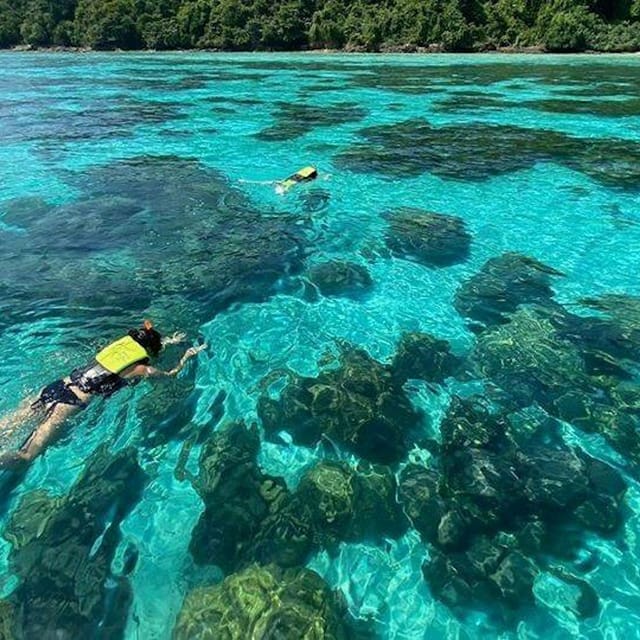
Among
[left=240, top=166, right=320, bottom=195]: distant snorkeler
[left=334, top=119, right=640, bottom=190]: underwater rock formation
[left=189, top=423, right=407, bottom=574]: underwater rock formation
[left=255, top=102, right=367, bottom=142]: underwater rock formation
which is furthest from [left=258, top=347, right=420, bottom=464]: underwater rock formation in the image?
[left=255, top=102, right=367, bottom=142]: underwater rock formation

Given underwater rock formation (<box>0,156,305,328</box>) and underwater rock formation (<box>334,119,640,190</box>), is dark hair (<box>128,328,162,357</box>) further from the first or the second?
underwater rock formation (<box>334,119,640,190</box>)

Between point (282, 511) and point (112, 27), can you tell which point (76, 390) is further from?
point (112, 27)

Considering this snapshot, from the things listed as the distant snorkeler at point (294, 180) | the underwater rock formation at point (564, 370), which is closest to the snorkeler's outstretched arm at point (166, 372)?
the underwater rock formation at point (564, 370)

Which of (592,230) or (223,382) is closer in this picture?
(223,382)

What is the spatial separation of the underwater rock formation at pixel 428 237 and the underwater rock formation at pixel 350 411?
4.32 meters

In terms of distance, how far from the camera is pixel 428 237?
11.7 m

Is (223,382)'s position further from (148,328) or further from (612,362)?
(612,362)

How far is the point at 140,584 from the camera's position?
15.4 ft

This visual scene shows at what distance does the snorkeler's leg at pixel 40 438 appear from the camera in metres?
5.87

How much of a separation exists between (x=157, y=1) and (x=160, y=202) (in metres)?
105

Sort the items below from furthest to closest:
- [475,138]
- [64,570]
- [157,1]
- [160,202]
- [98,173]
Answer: [157,1] < [475,138] < [98,173] < [160,202] < [64,570]

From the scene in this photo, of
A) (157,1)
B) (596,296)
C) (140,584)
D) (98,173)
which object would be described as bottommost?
(157,1)

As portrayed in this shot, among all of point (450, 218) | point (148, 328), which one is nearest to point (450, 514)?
point (148, 328)

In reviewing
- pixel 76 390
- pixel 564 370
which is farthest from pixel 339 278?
pixel 76 390
